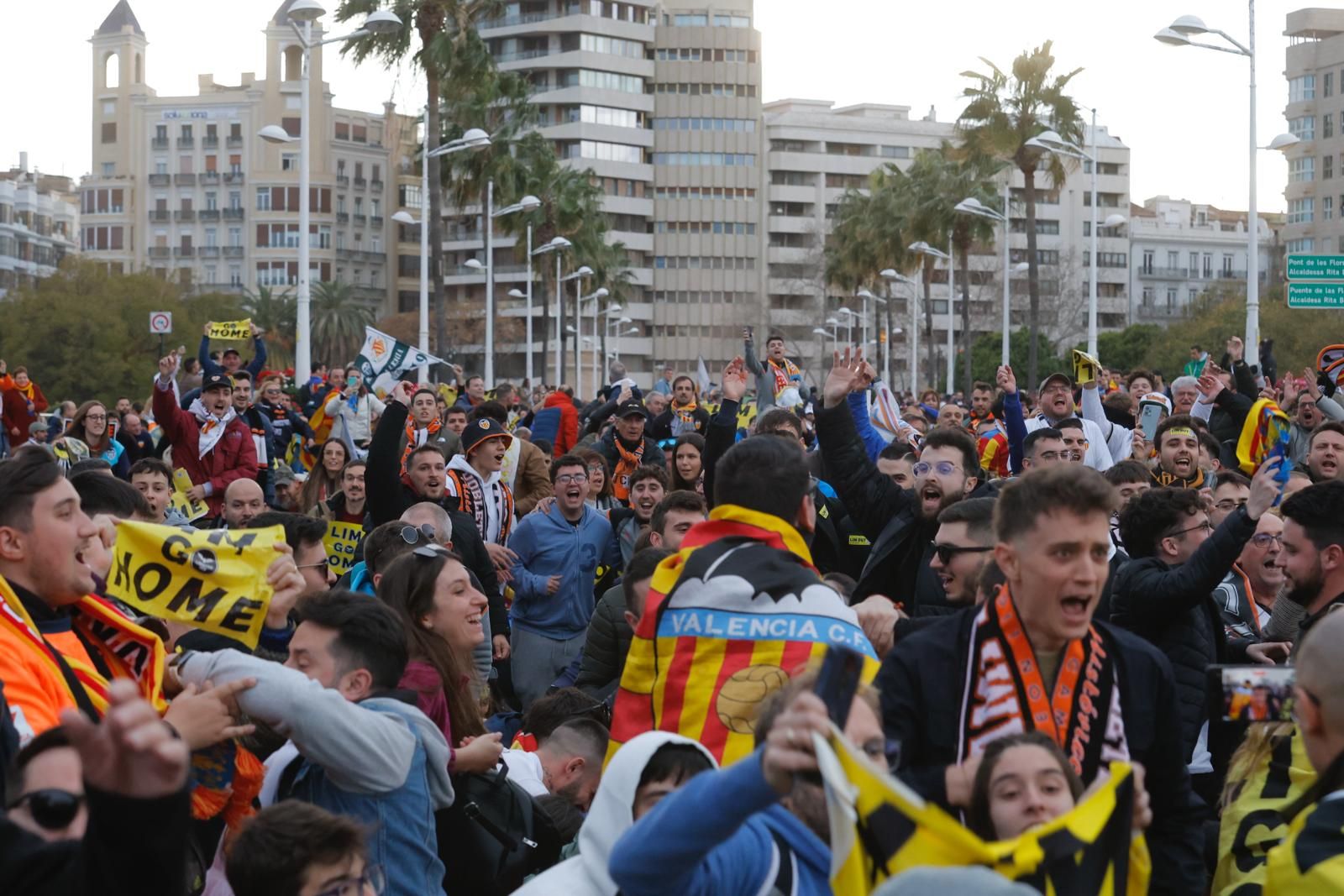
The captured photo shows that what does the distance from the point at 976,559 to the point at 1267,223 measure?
437ft

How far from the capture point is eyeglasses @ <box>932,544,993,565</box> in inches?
231

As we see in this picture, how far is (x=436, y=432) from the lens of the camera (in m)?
15.9

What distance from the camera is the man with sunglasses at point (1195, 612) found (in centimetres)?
621

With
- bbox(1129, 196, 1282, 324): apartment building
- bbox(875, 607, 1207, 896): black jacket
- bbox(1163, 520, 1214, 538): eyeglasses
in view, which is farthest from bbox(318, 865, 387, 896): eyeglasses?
bbox(1129, 196, 1282, 324): apartment building

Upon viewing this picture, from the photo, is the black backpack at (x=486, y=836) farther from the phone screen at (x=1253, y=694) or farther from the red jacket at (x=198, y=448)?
the red jacket at (x=198, y=448)

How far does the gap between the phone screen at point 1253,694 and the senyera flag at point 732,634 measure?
1.12 m

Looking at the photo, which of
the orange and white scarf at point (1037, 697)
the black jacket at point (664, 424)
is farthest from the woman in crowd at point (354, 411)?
the orange and white scarf at point (1037, 697)

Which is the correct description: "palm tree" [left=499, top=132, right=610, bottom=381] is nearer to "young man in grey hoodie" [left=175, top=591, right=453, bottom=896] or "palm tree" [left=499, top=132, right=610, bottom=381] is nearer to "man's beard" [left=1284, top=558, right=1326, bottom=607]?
"man's beard" [left=1284, top=558, right=1326, bottom=607]

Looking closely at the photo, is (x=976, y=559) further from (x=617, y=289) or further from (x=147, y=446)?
(x=617, y=289)

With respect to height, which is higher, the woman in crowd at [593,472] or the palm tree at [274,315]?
the palm tree at [274,315]

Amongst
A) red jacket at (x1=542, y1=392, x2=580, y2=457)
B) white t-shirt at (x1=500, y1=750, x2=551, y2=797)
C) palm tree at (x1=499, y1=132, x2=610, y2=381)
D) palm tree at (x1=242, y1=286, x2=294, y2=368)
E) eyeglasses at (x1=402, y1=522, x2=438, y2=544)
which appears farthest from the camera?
palm tree at (x1=242, y1=286, x2=294, y2=368)

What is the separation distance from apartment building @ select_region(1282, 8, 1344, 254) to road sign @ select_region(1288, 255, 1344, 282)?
273 feet

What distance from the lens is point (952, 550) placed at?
591cm

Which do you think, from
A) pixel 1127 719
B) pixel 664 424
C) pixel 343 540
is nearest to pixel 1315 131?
pixel 664 424
